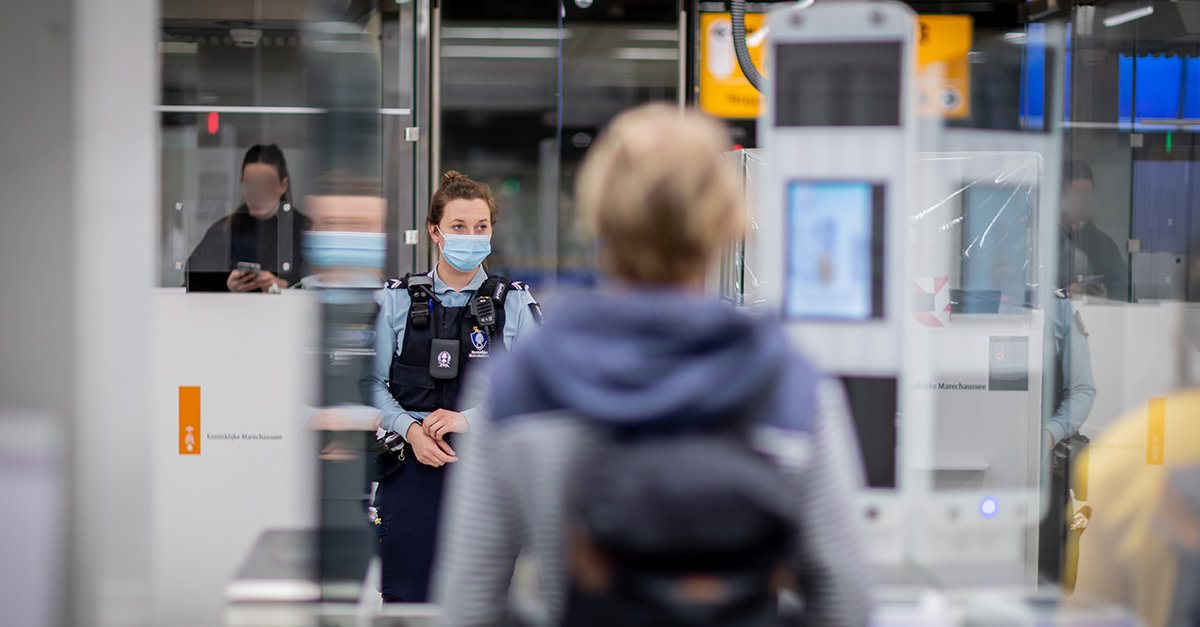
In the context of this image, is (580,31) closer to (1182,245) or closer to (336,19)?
(1182,245)

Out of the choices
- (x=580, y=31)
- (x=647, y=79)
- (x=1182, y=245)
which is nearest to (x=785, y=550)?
(x=1182, y=245)

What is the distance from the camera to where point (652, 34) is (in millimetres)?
5957

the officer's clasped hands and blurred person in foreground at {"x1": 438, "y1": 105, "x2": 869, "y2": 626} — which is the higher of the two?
blurred person in foreground at {"x1": 438, "y1": 105, "x2": 869, "y2": 626}

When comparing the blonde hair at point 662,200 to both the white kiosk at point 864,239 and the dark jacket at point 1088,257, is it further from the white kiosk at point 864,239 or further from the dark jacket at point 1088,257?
the dark jacket at point 1088,257

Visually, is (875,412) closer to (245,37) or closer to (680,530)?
(680,530)

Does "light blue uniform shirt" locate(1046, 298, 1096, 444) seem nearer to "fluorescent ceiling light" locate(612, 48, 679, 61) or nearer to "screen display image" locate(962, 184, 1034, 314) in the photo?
"screen display image" locate(962, 184, 1034, 314)

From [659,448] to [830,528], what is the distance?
253 millimetres

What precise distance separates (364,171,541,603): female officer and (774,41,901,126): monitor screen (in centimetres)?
163

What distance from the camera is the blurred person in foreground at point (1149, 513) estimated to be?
6.57ft

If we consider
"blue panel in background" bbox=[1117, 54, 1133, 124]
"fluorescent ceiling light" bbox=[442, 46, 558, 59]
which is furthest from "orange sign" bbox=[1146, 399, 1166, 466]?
"fluorescent ceiling light" bbox=[442, 46, 558, 59]

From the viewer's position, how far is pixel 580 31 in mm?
5750

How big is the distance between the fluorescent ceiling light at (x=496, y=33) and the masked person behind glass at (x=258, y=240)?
2.45m

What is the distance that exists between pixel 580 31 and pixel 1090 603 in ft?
14.9

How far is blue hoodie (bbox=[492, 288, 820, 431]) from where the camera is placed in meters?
1.09
